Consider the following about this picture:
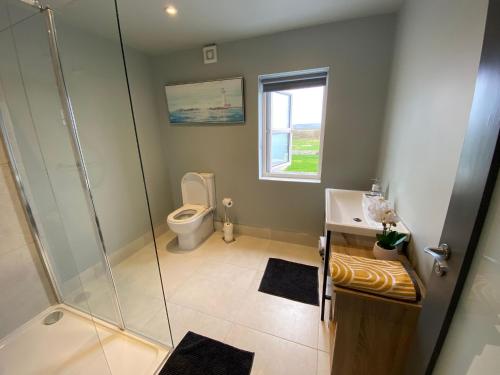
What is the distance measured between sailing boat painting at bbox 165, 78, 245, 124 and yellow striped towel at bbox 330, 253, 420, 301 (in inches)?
73.3

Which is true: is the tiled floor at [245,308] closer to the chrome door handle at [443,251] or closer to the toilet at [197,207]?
the toilet at [197,207]

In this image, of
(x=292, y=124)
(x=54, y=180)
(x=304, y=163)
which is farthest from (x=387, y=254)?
(x=54, y=180)

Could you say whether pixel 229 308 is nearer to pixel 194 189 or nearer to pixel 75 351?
pixel 75 351

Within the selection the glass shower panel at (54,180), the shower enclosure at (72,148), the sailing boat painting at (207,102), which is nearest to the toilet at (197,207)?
the shower enclosure at (72,148)

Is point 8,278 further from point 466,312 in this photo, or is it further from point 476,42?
point 476,42

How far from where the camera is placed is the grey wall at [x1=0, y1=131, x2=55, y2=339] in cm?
143

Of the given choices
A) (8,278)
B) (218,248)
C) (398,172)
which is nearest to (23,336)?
(8,278)

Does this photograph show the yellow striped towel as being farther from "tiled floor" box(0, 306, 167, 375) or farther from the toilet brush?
the toilet brush

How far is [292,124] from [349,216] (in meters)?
1.31

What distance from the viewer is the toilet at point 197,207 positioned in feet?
8.05

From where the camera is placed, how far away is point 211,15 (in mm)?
1690

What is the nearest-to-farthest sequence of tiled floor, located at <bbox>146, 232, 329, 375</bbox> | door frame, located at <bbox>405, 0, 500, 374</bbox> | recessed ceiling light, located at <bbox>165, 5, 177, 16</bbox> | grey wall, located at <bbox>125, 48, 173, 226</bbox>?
door frame, located at <bbox>405, 0, 500, 374</bbox>, tiled floor, located at <bbox>146, 232, 329, 375</bbox>, recessed ceiling light, located at <bbox>165, 5, 177, 16</bbox>, grey wall, located at <bbox>125, 48, 173, 226</bbox>

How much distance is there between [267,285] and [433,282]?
1.40 m

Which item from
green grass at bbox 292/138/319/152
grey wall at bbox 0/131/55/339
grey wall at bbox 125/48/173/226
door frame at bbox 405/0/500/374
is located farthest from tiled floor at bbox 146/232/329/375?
green grass at bbox 292/138/319/152
